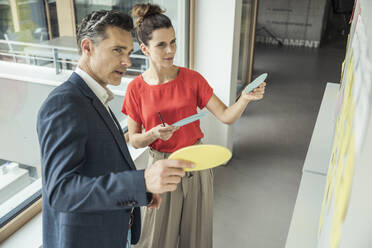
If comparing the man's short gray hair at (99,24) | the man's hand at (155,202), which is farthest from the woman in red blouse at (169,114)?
the man's short gray hair at (99,24)

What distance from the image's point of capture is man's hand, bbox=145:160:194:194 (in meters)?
1.13

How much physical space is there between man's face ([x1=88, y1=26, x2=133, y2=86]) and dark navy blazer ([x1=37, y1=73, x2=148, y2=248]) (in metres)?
0.09

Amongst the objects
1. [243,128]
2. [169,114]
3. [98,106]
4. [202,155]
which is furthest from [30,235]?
[243,128]

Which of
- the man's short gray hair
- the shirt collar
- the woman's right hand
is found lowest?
the woman's right hand

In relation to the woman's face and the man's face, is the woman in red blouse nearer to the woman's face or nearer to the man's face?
the woman's face

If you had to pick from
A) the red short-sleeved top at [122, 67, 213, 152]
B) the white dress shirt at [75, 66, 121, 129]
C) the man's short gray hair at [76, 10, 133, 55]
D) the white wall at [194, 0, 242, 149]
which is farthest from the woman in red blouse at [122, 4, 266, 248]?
the white wall at [194, 0, 242, 149]

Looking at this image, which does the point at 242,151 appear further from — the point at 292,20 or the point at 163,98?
the point at 292,20

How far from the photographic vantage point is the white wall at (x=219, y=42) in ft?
12.0

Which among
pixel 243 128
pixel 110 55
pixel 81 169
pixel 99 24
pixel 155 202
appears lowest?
pixel 243 128

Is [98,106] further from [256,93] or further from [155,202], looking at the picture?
[256,93]

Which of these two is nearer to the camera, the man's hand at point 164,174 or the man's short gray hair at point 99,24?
the man's hand at point 164,174

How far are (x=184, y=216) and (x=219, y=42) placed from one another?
207cm

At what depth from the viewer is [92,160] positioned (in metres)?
1.30

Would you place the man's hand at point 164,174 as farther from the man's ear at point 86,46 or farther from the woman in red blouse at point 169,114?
the woman in red blouse at point 169,114
